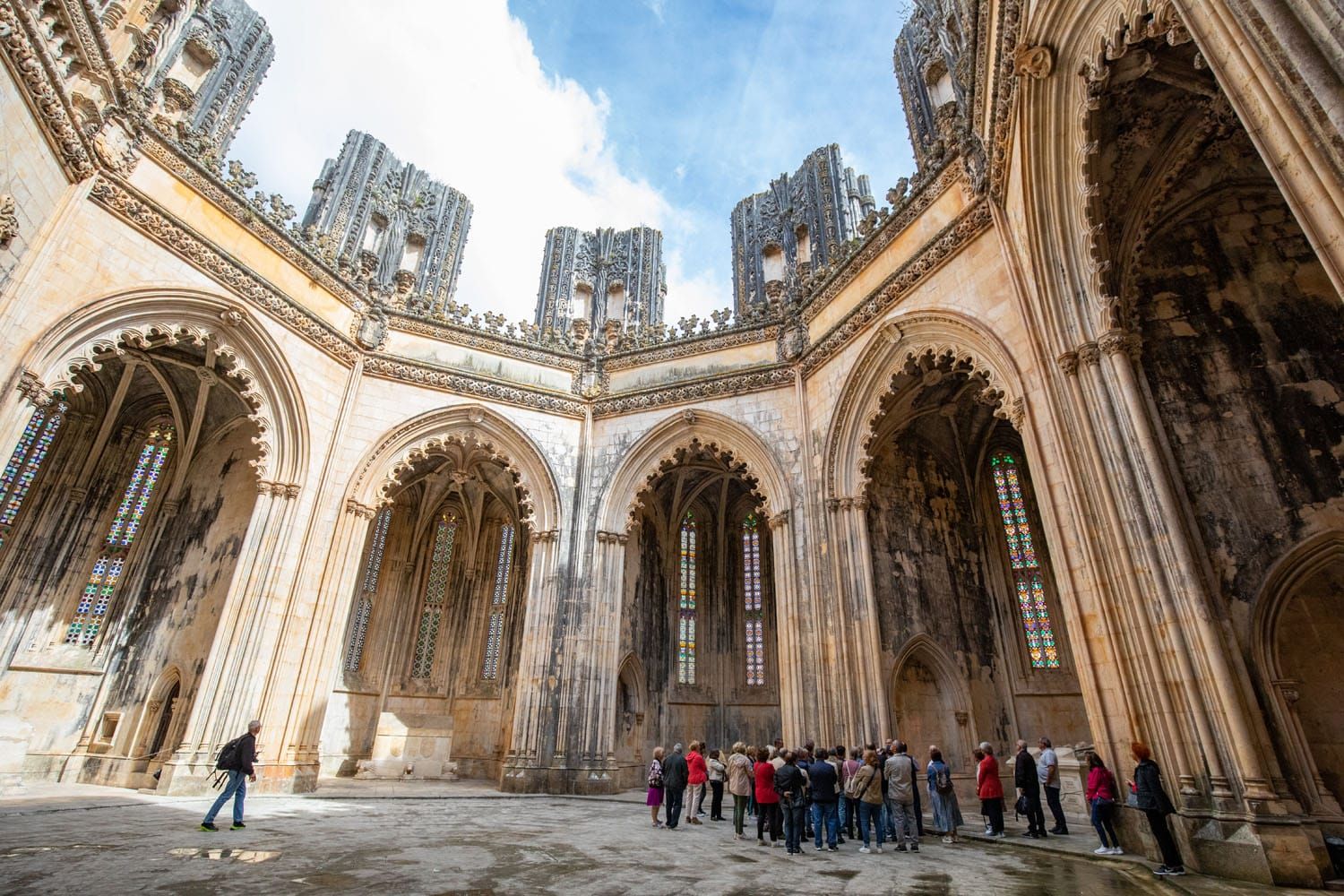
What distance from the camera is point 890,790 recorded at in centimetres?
830

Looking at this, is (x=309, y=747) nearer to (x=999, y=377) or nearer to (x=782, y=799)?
(x=782, y=799)

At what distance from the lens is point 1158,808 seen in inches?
265

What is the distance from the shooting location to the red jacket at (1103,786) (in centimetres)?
789

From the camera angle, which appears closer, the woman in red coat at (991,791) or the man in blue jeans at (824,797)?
the man in blue jeans at (824,797)

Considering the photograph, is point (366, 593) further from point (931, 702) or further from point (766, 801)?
point (931, 702)

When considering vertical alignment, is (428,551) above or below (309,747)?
above

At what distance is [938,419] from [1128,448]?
948 cm

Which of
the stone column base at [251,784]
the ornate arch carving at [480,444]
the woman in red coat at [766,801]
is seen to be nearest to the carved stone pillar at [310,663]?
the stone column base at [251,784]

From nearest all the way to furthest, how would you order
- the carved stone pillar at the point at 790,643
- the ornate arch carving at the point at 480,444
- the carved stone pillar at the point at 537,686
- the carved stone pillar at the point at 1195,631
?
1. the carved stone pillar at the point at 1195,631
2. the carved stone pillar at the point at 790,643
3. the carved stone pillar at the point at 537,686
4. the ornate arch carving at the point at 480,444

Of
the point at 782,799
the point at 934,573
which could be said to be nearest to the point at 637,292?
the point at 934,573

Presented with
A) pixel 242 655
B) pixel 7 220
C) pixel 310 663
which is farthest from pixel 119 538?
pixel 7 220

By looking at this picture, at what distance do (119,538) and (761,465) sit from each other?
16.8 metres

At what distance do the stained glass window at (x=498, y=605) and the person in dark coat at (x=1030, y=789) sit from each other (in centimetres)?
1675

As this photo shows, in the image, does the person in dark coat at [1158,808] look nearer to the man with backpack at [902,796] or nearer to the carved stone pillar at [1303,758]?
the carved stone pillar at [1303,758]
